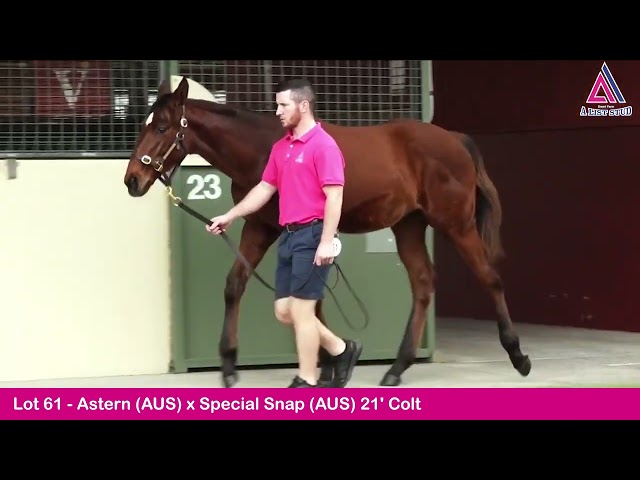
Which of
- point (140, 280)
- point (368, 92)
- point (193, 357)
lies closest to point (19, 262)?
point (140, 280)

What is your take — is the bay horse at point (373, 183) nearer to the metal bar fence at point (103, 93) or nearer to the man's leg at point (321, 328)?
the man's leg at point (321, 328)

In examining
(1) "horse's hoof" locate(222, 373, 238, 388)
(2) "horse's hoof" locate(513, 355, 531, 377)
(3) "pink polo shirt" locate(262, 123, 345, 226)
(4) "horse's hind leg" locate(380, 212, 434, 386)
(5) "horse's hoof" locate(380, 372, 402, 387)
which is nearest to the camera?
(3) "pink polo shirt" locate(262, 123, 345, 226)

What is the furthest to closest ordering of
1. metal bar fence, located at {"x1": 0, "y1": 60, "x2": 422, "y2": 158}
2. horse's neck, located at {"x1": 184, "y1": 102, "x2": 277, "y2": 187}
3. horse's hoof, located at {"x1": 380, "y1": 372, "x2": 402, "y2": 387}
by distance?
metal bar fence, located at {"x1": 0, "y1": 60, "x2": 422, "y2": 158}, horse's hoof, located at {"x1": 380, "y1": 372, "x2": 402, "y2": 387}, horse's neck, located at {"x1": 184, "y1": 102, "x2": 277, "y2": 187}

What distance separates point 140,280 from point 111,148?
0.98m

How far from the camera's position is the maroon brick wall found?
10.4 meters

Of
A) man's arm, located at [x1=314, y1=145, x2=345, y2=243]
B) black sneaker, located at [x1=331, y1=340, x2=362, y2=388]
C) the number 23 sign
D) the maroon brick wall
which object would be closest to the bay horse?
black sneaker, located at [x1=331, y1=340, x2=362, y2=388]

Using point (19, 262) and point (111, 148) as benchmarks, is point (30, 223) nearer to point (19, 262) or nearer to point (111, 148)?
point (19, 262)

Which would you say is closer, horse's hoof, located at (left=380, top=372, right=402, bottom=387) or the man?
the man

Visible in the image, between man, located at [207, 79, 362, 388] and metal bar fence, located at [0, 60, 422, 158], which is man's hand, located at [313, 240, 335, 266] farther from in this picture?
metal bar fence, located at [0, 60, 422, 158]

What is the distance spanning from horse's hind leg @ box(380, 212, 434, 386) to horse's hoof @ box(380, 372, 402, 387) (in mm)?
A: 20

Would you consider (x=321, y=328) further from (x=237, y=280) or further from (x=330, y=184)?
(x=330, y=184)

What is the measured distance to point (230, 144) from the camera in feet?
23.3

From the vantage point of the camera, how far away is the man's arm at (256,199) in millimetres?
6723

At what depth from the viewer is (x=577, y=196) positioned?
35.5 ft
